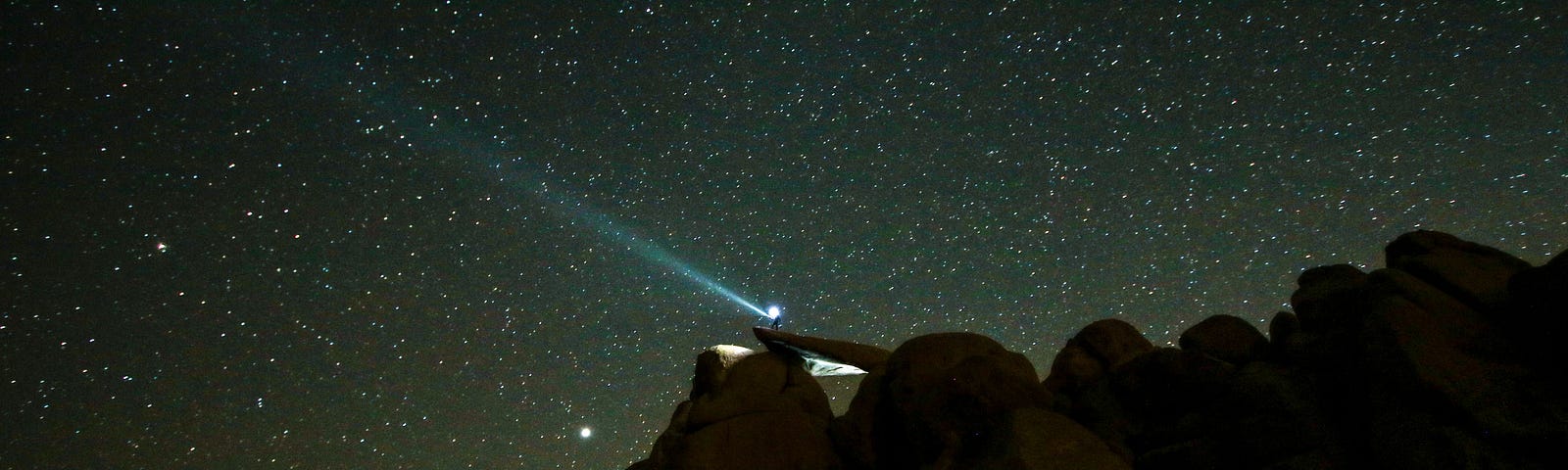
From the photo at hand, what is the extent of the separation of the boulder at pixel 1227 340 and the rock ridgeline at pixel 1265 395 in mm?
34

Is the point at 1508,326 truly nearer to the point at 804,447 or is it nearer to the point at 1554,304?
the point at 1554,304

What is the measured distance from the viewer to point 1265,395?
9531 mm

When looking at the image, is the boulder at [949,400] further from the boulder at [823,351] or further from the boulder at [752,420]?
→ the boulder at [823,351]

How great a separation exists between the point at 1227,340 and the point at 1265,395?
266 centimetres

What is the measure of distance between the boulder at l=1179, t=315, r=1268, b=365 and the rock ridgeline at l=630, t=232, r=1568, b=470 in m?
0.03

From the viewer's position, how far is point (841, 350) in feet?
62.0

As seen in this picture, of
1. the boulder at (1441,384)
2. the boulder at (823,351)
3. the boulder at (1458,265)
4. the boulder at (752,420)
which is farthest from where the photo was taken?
the boulder at (823,351)

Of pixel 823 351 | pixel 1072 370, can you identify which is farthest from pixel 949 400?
pixel 823 351

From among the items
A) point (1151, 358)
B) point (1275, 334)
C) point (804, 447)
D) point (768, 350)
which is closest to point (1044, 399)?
point (1151, 358)

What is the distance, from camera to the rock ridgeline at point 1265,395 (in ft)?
25.1

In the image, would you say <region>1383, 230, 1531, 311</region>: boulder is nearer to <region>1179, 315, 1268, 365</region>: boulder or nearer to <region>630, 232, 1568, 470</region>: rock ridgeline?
<region>630, 232, 1568, 470</region>: rock ridgeline

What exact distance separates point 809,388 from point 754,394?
161 centimetres

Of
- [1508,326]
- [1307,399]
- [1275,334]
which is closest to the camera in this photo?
[1508,326]

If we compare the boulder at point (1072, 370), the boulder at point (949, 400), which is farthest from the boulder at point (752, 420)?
the boulder at point (1072, 370)
